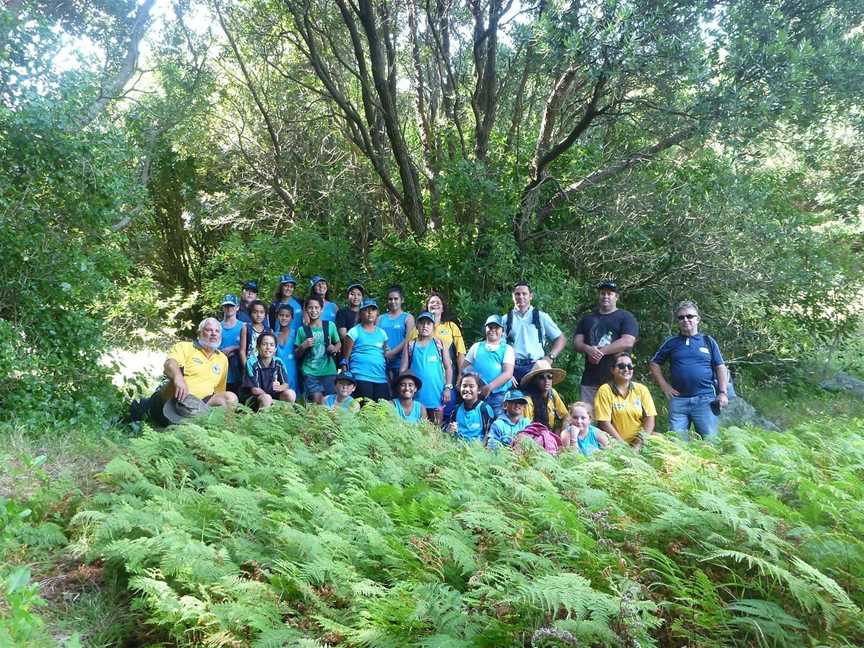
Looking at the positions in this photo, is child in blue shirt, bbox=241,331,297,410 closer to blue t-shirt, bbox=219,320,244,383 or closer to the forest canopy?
blue t-shirt, bbox=219,320,244,383

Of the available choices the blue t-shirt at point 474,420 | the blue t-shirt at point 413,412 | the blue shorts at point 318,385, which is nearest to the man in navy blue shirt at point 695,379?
the blue t-shirt at point 474,420

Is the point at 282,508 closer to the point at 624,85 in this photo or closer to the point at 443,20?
the point at 624,85

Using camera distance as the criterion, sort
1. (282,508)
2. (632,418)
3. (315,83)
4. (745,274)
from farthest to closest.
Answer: (315,83) < (745,274) < (632,418) < (282,508)

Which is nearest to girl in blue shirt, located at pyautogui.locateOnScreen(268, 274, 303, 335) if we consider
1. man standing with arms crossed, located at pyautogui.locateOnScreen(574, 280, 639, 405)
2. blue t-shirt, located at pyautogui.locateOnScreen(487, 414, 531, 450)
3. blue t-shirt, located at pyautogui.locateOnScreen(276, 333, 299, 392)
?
blue t-shirt, located at pyautogui.locateOnScreen(276, 333, 299, 392)

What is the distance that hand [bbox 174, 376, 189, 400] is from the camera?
25.0ft

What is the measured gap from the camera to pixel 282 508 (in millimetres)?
4758

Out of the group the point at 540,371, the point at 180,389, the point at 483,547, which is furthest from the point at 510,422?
the point at 180,389

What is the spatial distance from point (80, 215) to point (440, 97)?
8.54 metres

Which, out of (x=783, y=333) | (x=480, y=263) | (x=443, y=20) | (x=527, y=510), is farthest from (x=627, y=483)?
(x=443, y=20)

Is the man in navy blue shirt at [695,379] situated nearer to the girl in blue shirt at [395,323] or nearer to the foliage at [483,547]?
the foliage at [483,547]

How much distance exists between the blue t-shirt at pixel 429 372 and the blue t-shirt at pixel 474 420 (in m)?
0.52

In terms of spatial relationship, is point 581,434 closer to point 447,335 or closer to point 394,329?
point 447,335

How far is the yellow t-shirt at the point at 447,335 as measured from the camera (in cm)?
875

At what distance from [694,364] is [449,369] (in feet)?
9.66
